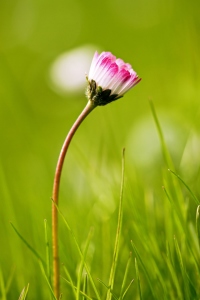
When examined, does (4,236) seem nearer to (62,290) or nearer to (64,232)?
(64,232)

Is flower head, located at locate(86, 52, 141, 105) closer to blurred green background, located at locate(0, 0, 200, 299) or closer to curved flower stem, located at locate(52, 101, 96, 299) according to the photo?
curved flower stem, located at locate(52, 101, 96, 299)

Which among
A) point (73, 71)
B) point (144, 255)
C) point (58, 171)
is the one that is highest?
point (73, 71)

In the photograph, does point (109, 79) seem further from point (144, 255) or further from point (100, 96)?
point (144, 255)

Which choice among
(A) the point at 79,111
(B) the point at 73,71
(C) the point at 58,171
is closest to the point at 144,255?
(C) the point at 58,171

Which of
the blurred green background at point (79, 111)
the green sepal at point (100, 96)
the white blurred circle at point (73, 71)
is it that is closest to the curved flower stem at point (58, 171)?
the green sepal at point (100, 96)

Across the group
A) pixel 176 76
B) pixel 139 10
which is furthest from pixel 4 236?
pixel 139 10

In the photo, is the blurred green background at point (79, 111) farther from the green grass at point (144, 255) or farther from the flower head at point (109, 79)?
the flower head at point (109, 79)

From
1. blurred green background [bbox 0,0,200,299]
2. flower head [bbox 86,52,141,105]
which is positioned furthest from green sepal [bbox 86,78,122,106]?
blurred green background [bbox 0,0,200,299]
